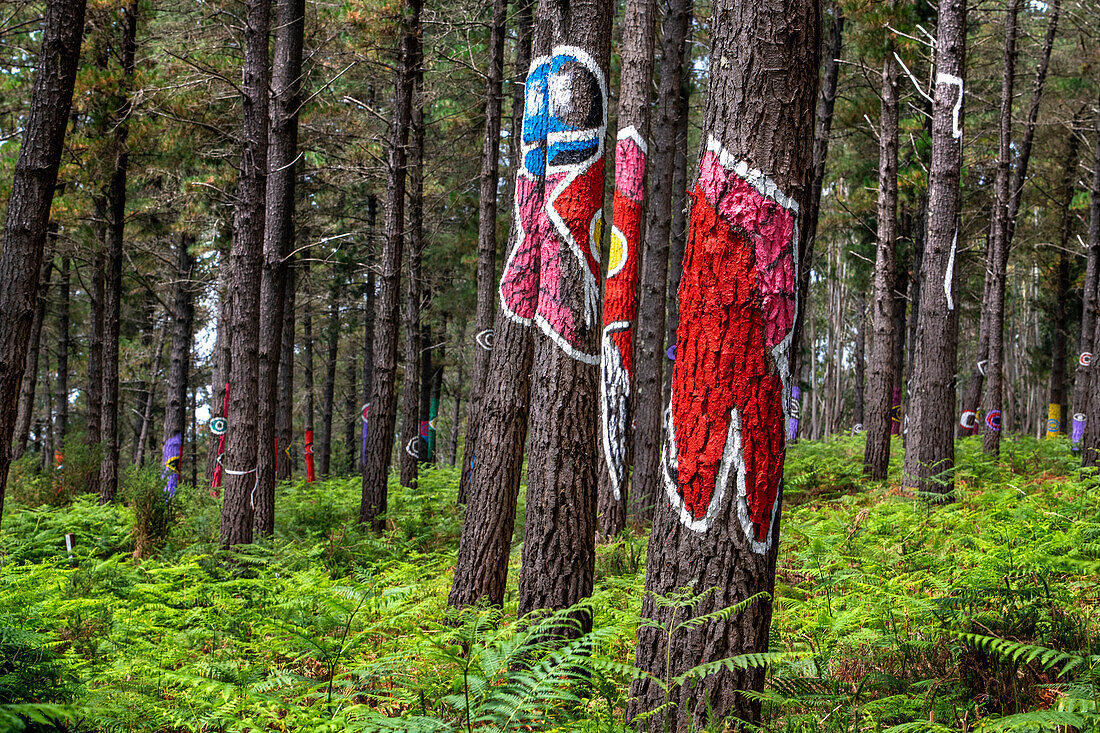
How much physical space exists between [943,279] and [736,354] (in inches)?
258

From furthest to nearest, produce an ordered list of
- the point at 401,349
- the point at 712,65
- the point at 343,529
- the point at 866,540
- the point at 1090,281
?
1. the point at 401,349
2. the point at 1090,281
3. the point at 343,529
4. the point at 866,540
5. the point at 712,65

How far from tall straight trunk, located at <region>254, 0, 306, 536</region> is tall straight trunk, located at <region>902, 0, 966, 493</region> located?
301 inches

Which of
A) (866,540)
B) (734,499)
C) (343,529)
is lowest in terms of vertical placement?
(343,529)

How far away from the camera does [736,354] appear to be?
9.62 feet

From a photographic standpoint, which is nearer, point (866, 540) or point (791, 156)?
point (791, 156)

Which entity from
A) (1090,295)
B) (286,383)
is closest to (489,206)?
(286,383)

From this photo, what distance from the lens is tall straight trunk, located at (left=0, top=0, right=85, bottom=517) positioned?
15.5 feet

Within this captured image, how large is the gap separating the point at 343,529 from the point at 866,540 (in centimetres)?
655

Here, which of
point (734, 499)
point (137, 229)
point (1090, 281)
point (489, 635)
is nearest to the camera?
point (734, 499)

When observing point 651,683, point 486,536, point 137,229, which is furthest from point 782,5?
point 137,229

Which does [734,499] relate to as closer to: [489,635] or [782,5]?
[489,635]

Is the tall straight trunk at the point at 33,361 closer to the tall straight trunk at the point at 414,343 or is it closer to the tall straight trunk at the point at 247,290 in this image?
the tall straight trunk at the point at 414,343

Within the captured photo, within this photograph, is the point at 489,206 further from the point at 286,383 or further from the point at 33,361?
the point at 33,361

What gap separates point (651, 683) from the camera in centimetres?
302
